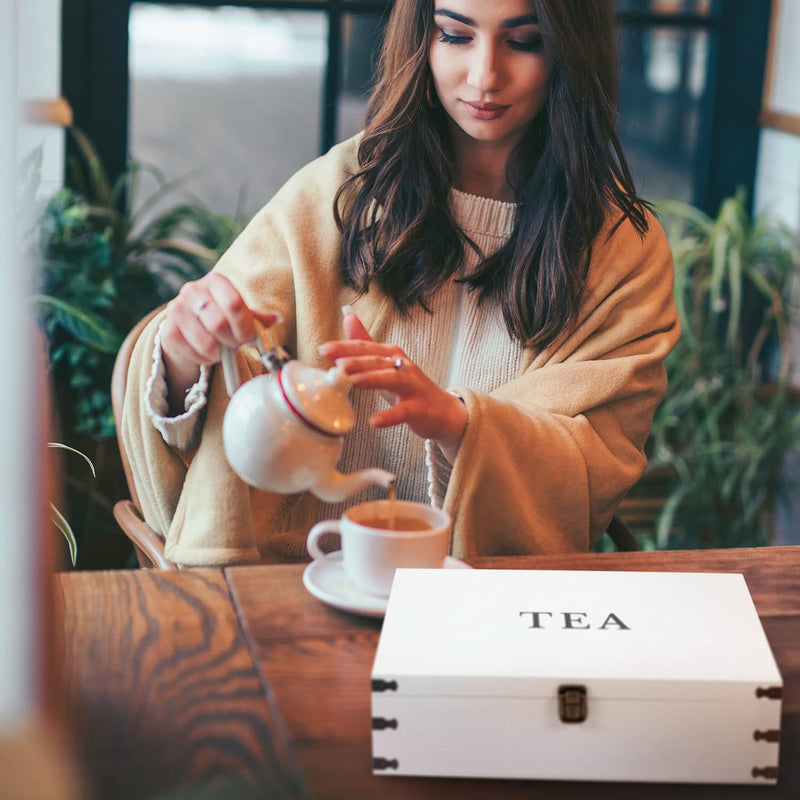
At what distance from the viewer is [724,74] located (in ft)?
10.1

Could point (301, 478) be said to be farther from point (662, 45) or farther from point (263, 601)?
point (662, 45)

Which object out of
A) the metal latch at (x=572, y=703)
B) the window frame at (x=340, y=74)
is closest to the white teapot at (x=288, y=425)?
the metal latch at (x=572, y=703)

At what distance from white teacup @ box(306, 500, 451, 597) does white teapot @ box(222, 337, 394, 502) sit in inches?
3.8

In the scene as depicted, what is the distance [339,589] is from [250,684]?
7.3 inches

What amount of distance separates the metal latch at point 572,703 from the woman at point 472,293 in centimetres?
56

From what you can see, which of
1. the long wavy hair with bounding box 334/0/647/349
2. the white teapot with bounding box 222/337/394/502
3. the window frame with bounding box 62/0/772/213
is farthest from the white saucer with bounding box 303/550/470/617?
the window frame with bounding box 62/0/772/213

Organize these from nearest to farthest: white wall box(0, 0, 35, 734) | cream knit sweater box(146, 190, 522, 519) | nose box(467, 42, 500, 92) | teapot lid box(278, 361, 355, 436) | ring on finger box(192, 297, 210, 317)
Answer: white wall box(0, 0, 35, 734), teapot lid box(278, 361, 355, 436), ring on finger box(192, 297, 210, 317), nose box(467, 42, 500, 92), cream knit sweater box(146, 190, 522, 519)

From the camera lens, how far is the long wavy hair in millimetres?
1573

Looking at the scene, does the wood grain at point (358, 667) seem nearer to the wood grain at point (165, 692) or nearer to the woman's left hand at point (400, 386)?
the wood grain at point (165, 692)

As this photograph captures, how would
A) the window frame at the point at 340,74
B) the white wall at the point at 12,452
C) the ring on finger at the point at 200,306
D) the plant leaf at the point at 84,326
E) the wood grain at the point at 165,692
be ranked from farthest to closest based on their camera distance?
the window frame at the point at 340,74 → the plant leaf at the point at 84,326 → the ring on finger at the point at 200,306 → the wood grain at the point at 165,692 → the white wall at the point at 12,452

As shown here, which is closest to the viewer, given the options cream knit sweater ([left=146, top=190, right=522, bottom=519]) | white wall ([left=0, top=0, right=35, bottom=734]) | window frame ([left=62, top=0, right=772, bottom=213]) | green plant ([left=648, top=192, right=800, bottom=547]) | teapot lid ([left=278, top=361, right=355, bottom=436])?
white wall ([left=0, top=0, right=35, bottom=734])

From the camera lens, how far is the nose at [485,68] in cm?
149

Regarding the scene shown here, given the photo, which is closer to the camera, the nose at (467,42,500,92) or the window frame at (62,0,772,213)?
the nose at (467,42,500,92)

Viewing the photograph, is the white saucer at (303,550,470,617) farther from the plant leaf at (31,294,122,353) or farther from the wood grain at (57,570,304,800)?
the plant leaf at (31,294,122,353)
